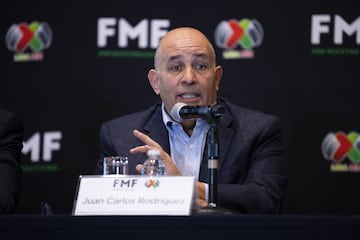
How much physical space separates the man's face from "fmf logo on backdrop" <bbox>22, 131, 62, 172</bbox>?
1004 millimetres

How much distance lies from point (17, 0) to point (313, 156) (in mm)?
1956

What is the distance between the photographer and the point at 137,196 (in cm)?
247

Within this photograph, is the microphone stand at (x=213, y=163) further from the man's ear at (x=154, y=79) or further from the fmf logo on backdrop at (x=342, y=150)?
the fmf logo on backdrop at (x=342, y=150)

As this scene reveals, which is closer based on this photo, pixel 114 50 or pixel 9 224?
pixel 9 224

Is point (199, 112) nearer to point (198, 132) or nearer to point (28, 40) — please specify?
point (198, 132)

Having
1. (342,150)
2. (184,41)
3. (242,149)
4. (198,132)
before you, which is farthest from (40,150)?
(342,150)

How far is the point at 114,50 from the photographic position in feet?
15.0

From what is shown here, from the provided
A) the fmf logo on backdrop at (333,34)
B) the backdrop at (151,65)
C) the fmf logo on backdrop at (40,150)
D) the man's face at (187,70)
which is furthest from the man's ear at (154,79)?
the fmf logo on backdrop at (333,34)

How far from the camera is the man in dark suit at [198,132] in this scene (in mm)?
3707

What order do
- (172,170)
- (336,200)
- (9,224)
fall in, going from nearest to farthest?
(9,224) < (172,170) < (336,200)

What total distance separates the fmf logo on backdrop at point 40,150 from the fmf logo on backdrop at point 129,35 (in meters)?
0.58

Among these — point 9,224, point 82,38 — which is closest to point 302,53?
point 82,38

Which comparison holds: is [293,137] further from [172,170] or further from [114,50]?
[172,170]

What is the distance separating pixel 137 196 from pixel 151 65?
2.17 m
